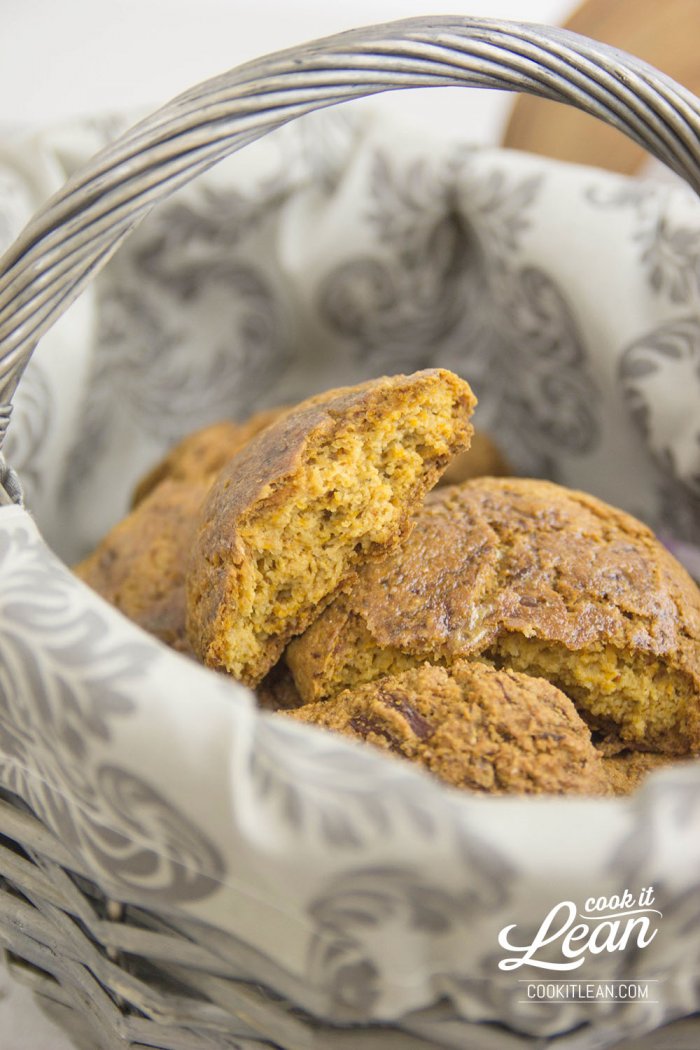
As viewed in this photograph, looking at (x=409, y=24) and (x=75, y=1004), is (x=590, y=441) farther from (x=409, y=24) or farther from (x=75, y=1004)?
(x=75, y=1004)

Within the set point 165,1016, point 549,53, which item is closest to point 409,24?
point 549,53

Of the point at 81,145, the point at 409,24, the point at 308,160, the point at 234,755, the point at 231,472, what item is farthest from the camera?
the point at 308,160

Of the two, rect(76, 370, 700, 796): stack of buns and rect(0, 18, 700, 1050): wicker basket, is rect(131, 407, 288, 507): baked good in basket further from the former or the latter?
rect(0, 18, 700, 1050): wicker basket

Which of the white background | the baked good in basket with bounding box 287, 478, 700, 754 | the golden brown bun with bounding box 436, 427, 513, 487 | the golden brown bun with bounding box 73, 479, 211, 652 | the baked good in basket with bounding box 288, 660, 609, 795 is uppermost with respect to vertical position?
the white background

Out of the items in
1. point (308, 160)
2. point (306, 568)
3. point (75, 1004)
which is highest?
point (308, 160)

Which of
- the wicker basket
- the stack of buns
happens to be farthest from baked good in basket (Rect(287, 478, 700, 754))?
the wicker basket

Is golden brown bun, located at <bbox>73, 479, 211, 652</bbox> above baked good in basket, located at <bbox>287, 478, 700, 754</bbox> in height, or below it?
below

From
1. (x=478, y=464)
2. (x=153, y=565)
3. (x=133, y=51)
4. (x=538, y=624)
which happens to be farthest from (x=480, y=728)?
(x=133, y=51)
